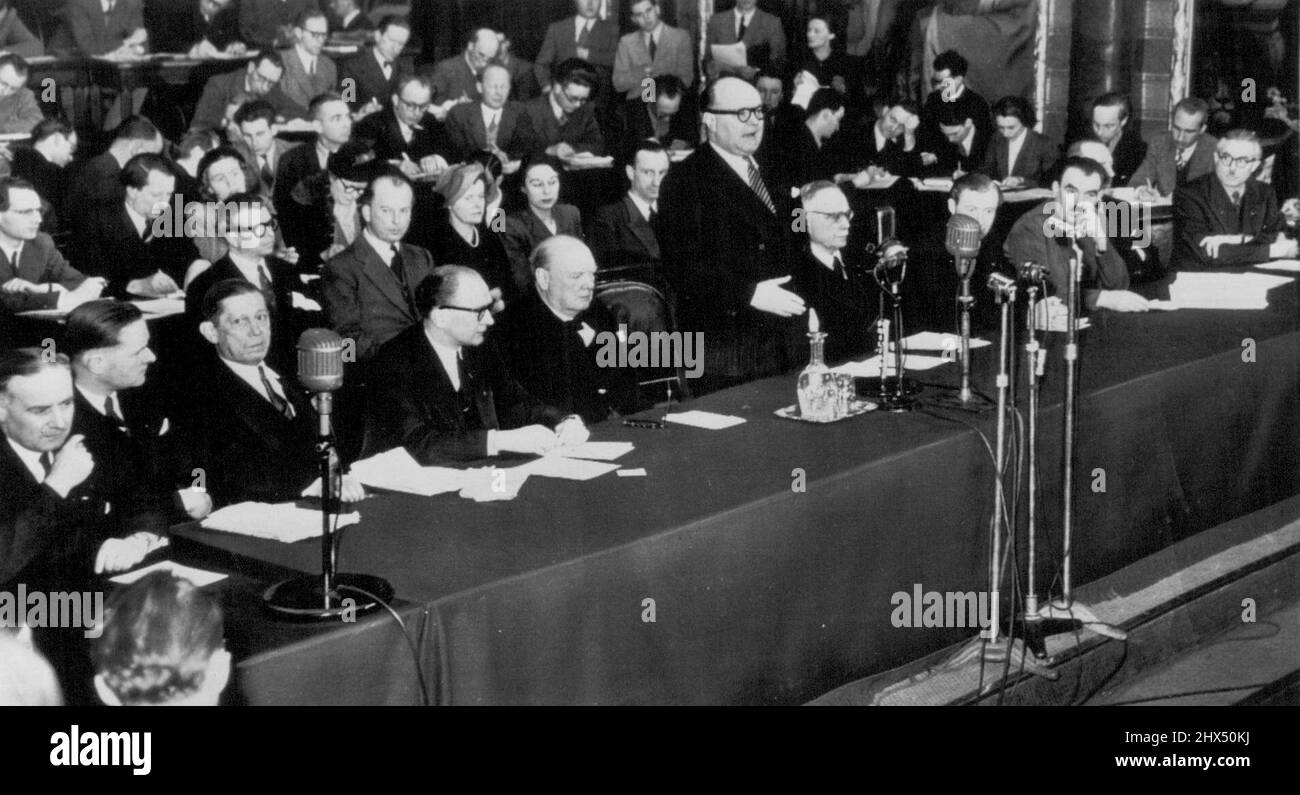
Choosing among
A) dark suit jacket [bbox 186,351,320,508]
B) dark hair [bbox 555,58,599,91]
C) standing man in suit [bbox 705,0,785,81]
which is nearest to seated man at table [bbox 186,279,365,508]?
dark suit jacket [bbox 186,351,320,508]

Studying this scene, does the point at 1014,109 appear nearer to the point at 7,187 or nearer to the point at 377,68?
the point at 377,68

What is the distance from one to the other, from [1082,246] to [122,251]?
3.55 m

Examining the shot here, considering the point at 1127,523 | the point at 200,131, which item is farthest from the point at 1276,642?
the point at 200,131

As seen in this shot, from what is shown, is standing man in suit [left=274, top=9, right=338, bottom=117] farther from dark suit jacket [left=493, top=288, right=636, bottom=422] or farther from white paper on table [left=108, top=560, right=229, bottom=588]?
white paper on table [left=108, top=560, right=229, bottom=588]

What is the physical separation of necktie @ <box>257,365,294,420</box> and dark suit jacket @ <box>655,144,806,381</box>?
163cm

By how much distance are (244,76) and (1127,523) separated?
6373 mm

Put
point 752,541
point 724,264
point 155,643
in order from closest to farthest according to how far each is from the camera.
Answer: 1. point 155,643
2. point 752,541
3. point 724,264

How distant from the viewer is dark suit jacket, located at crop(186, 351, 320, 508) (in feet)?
13.6

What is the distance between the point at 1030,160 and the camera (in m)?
8.73

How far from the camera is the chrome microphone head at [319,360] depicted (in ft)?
9.41

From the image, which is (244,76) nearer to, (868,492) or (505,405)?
(505,405)

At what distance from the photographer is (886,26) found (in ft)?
34.1

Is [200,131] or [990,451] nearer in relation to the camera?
[990,451]

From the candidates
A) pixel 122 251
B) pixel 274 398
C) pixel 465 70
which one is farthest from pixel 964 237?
pixel 465 70
